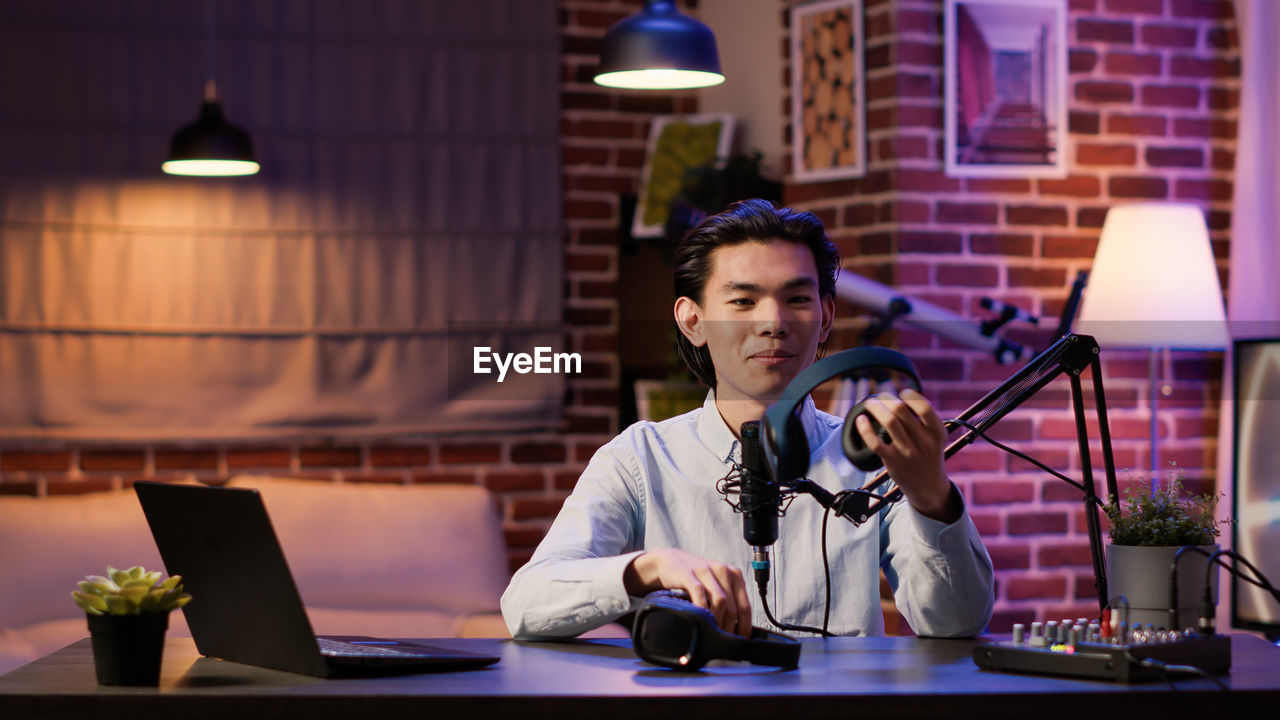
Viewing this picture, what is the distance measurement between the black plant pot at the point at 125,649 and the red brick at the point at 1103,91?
2.71 meters

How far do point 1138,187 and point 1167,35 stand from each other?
1.31 feet

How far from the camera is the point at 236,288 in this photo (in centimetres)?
381

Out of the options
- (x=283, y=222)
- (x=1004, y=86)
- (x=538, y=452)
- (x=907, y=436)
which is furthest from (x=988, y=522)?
(x=283, y=222)

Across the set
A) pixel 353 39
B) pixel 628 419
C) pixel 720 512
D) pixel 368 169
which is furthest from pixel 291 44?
pixel 720 512

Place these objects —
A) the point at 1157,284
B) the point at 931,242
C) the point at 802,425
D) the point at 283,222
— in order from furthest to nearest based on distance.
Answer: the point at 283,222 → the point at 931,242 → the point at 1157,284 → the point at 802,425

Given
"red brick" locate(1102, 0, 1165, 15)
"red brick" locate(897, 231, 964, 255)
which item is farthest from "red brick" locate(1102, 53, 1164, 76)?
"red brick" locate(897, 231, 964, 255)

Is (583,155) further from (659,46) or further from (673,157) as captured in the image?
(659,46)

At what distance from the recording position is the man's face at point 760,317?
1.69 meters

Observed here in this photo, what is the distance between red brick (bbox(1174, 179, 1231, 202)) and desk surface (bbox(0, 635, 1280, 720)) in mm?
2308

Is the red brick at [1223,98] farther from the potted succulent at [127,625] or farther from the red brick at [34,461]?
the red brick at [34,461]

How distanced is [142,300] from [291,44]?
89 cm

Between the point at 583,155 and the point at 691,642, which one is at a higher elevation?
the point at 583,155

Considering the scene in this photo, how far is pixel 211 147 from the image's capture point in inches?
136

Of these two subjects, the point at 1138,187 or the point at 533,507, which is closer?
the point at 1138,187
